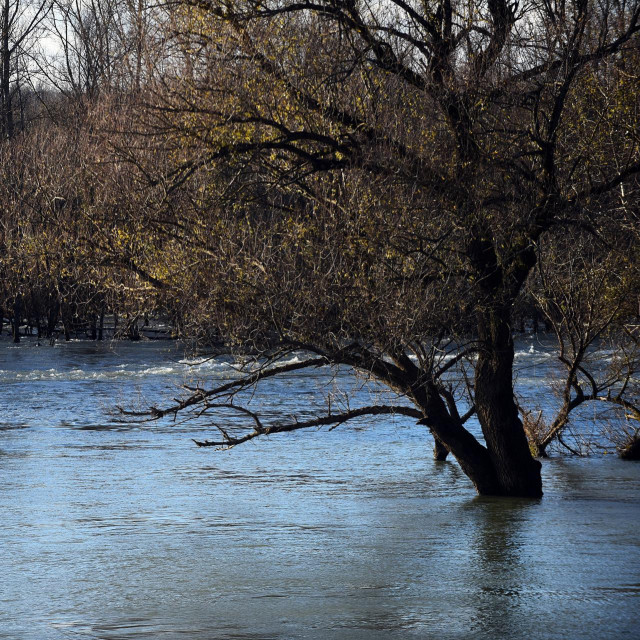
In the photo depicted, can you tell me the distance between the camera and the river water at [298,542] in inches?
405

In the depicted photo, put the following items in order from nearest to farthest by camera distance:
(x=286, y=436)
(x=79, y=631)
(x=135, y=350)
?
(x=79, y=631) → (x=286, y=436) → (x=135, y=350)

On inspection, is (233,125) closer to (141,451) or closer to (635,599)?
(635,599)

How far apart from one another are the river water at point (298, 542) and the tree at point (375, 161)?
1.87m

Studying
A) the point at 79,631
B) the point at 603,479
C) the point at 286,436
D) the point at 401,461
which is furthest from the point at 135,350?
the point at 79,631

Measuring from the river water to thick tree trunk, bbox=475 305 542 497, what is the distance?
33 centimetres

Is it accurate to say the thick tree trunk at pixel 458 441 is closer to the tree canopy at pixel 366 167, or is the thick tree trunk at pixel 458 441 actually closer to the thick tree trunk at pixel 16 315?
the tree canopy at pixel 366 167

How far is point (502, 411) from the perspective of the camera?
616 inches

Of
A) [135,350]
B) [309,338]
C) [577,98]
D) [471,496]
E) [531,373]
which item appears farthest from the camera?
[135,350]

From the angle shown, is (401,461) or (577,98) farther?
(401,461)

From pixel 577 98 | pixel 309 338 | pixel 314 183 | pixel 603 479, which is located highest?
pixel 577 98

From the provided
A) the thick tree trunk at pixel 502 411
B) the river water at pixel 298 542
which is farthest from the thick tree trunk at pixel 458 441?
the river water at pixel 298 542

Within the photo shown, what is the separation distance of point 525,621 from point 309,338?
490 cm

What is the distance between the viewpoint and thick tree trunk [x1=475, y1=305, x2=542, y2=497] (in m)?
15.4

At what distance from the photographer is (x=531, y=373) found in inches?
1407
